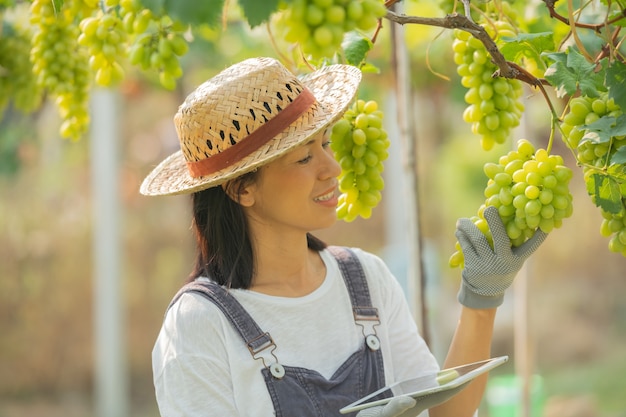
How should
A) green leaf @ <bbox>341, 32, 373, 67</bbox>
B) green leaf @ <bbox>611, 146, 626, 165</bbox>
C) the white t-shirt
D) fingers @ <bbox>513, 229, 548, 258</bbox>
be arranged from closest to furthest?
green leaf @ <bbox>611, 146, 626, 165</bbox>
fingers @ <bbox>513, 229, 548, 258</bbox>
the white t-shirt
green leaf @ <bbox>341, 32, 373, 67</bbox>

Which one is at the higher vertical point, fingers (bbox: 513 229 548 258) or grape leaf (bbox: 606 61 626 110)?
grape leaf (bbox: 606 61 626 110)

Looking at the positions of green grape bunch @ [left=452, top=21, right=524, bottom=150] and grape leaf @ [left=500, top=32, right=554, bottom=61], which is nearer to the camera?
grape leaf @ [left=500, top=32, right=554, bottom=61]

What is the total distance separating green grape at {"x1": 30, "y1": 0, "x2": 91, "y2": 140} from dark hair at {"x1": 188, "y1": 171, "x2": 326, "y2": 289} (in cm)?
50

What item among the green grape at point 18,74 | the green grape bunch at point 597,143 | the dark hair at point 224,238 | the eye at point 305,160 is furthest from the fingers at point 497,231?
the green grape at point 18,74

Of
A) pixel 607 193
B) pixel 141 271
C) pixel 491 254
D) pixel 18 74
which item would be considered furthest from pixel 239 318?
pixel 141 271

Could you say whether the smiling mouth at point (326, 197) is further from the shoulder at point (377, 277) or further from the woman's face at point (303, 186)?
the shoulder at point (377, 277)

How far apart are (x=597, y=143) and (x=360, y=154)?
50 centimetres

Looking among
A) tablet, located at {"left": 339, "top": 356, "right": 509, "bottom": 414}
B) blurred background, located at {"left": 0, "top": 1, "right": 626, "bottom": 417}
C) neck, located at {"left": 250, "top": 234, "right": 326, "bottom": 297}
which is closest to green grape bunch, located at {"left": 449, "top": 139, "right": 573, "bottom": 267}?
tablet, located at {"left": 339, "top": 356, "right": 509, "bottom": 414}

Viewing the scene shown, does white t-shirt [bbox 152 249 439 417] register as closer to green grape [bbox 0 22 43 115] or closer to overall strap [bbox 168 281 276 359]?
overall strap [bbox 168 281 276 359]

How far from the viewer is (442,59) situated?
4.42 metres

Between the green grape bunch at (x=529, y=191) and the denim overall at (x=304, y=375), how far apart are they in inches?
17.6

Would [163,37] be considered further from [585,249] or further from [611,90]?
[585,249]

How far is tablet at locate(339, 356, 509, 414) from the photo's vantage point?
1.58 meters

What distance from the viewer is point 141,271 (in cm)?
683
